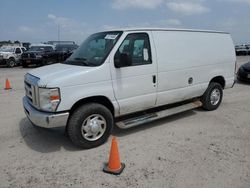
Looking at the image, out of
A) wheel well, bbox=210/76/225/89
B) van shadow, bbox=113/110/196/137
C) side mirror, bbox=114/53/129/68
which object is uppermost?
side mirror, bbox=114/53/129/68

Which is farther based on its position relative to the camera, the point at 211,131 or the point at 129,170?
the point at 211,131

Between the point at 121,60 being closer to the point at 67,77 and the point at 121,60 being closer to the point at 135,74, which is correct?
the point at 135,74

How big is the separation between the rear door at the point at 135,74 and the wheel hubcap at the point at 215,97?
2.21 m

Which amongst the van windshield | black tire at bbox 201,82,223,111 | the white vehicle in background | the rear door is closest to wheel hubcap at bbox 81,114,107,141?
the rear door

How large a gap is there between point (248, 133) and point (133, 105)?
8.08 feet

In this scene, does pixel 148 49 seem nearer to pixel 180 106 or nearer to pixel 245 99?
pixel 180 106

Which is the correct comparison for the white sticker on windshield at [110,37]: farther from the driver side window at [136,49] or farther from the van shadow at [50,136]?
the van shadow at [50,136]

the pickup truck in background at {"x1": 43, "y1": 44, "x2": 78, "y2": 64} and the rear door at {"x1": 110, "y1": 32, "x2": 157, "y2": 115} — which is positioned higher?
the pickup truck in background at {"x1": 43, "y1": 44, "x2": 78, "y2": 64}

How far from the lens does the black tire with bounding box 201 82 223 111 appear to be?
21.1 ft

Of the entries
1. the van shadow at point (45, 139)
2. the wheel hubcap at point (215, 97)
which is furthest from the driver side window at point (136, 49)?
the wheel hubcap at point (215, 97)

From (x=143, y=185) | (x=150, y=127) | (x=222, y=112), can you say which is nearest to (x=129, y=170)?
(x=143, y=185)

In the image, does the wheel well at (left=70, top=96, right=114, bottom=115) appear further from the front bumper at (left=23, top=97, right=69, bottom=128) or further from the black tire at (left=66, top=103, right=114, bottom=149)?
the front bumper at (left=23, top=97, right=69, bottom=128)

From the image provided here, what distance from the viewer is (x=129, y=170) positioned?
373 centimetres

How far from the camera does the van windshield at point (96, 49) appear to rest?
455 centimetres
